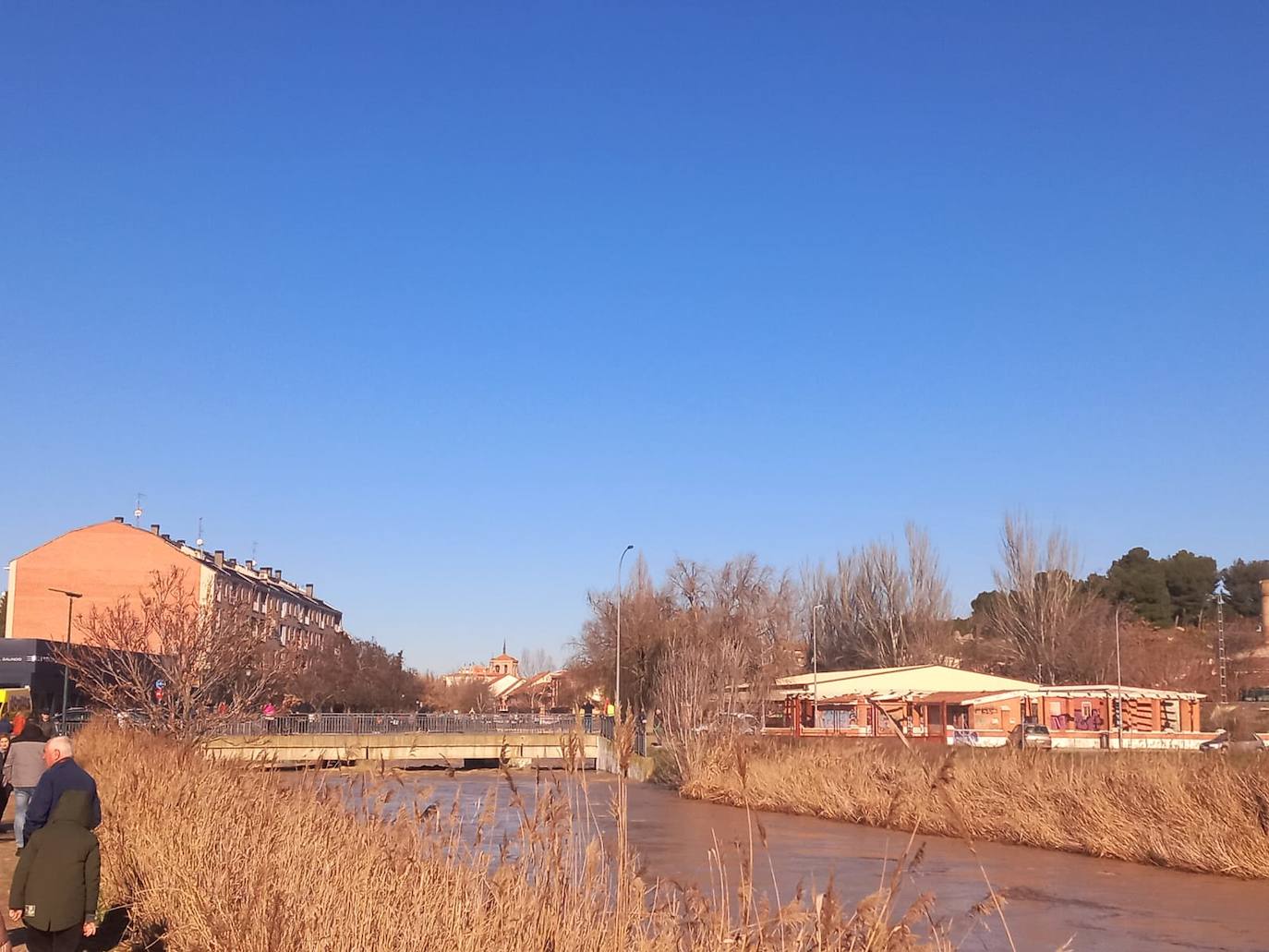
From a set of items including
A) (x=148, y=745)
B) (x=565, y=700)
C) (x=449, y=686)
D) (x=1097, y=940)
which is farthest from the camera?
(x=449, y=686)

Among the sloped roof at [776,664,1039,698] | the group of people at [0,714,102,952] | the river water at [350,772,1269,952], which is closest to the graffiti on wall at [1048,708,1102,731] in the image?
the sloped roof at [776,664,1039,698]

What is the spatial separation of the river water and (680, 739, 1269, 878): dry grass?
1.51ft

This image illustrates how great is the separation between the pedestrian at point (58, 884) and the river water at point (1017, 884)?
2.14m

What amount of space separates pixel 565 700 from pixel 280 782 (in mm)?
88075

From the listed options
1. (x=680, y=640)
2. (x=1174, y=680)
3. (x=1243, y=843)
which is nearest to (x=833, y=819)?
(x=1243, y=843)

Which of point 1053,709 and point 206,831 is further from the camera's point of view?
point 1053,709

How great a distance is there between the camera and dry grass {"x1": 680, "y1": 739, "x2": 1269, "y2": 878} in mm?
20844

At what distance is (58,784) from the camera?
8.37 m

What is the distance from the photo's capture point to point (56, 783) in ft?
27.5

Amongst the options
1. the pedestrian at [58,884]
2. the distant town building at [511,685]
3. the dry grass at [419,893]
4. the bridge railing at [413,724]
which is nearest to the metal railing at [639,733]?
the bridge railing at [413,724]

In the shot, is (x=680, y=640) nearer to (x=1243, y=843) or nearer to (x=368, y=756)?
(x=1243, y=843)

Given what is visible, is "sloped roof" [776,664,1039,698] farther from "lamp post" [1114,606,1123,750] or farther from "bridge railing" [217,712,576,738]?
"bridge railing" [217,712,576,738]

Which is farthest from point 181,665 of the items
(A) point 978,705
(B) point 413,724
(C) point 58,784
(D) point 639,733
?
(A) point 978,705

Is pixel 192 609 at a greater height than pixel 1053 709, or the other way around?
pixel 192 609
